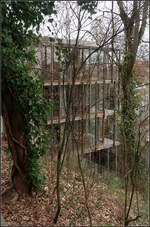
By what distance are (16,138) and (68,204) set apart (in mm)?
688

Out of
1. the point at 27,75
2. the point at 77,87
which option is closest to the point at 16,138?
the point at 27,75

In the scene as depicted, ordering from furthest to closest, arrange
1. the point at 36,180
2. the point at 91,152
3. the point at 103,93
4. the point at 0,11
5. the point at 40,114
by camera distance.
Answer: the point at 91,152 < the point at 103,93 < the point at 36,180 < the point at 40,114 < the point at 0,11

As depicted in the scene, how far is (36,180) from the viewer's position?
5.08 feet

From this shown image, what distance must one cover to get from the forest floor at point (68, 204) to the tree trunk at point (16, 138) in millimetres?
108

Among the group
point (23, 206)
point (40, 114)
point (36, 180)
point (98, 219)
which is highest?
point (40, 114)

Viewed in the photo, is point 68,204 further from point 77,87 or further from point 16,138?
point 77,87

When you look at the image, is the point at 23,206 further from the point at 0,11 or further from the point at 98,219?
the point at 0,11

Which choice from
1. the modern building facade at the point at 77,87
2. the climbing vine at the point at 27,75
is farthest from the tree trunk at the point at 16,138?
the modern building facade at the point at 77,87

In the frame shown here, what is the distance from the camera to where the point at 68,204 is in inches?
64.2

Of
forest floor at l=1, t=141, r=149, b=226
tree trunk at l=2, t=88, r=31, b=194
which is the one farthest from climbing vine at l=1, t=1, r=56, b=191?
forest floor at l=1, t=141, r=149, b=226

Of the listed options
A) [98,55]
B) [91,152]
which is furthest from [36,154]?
[98,55]

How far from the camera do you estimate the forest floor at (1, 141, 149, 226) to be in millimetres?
1458

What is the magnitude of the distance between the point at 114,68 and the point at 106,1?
0.56m

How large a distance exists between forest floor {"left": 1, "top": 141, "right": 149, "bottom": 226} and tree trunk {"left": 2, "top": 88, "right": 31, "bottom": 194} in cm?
11
